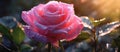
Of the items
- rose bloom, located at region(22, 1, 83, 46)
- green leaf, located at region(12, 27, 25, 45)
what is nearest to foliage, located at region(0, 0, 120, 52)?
green leaf, located at region(12, 27, 25, 45)

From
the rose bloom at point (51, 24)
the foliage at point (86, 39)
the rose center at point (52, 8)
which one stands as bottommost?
the foliage at point (86, 39)

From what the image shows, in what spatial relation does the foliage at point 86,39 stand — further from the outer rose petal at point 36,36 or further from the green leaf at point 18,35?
the outer rose petal at point 36,36

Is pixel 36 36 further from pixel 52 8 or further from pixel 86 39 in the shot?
pixel 86 39

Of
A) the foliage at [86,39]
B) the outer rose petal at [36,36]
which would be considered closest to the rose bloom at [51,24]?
the outer rose petal at [36,36]

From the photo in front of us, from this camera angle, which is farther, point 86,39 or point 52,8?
point 86,39

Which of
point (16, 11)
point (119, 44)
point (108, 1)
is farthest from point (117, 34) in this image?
point (16, 11)

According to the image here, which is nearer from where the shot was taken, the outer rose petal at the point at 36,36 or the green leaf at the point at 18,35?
the outer rose petal at the point at 36,36

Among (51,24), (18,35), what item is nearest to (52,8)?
(51,24)

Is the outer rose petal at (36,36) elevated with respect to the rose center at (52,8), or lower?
lower

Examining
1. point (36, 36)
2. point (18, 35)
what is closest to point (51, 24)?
point (36, 36)
